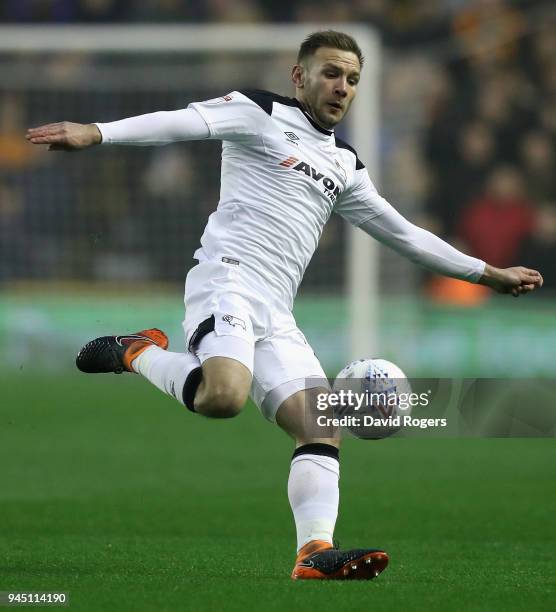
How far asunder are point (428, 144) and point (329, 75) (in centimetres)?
1062

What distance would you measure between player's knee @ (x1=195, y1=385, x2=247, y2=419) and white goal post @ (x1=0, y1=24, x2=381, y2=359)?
8674mm

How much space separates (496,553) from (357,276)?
788 centimetres

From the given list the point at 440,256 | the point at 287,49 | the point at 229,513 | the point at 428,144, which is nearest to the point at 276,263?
the point at 440,256

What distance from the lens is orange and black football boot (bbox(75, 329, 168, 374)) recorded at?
6.93 metres

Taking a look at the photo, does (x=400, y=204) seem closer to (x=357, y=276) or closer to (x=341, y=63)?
(x=357, y=276)

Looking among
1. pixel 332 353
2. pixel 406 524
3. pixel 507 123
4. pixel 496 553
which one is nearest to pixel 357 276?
pixel 332 353

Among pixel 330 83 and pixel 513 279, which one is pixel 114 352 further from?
pixel 513 279

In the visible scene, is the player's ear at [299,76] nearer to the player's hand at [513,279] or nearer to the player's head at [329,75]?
the player's head at [329,75]

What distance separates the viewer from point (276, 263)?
6.60 m

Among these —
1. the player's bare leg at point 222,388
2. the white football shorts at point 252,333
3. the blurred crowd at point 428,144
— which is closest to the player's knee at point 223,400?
the player's bare leg at point 222,388

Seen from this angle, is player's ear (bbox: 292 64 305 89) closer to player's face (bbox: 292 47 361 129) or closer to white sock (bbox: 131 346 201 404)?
player's face (bbox: 292 47 361 129)

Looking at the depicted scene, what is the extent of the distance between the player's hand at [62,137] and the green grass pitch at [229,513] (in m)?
1.76

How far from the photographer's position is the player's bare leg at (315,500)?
601 cm

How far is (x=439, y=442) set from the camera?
12.7 metres
